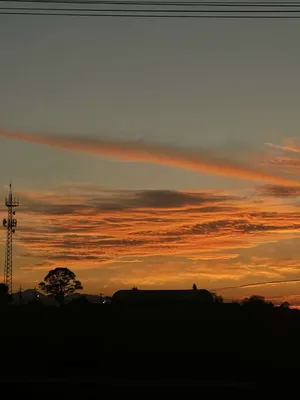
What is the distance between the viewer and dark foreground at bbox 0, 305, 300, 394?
79.2ft

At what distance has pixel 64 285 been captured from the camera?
430 ft

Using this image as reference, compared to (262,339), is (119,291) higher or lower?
higher

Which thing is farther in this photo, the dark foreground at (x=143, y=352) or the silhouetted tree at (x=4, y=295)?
the silhouetted tree at (x=4, y=295)

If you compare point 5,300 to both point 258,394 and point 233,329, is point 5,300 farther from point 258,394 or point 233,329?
point 258,394

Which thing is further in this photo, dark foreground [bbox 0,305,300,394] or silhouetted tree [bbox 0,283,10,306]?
silhouetted tree [bbox 0,283,10,306]

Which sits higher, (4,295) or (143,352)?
(4,295)

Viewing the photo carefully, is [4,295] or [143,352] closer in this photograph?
[143,352]

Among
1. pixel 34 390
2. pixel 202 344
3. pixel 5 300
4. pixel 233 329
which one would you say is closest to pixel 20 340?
pixel 202 344

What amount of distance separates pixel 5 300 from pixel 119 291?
57.2 feet

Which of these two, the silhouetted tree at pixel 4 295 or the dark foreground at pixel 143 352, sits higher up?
the silhouetted tree at pixel 4 295

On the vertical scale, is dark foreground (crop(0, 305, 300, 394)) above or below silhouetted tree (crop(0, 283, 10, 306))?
below

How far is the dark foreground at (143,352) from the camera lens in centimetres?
2415

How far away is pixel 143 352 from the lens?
120 feet

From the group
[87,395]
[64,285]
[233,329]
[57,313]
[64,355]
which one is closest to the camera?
[87,395]
